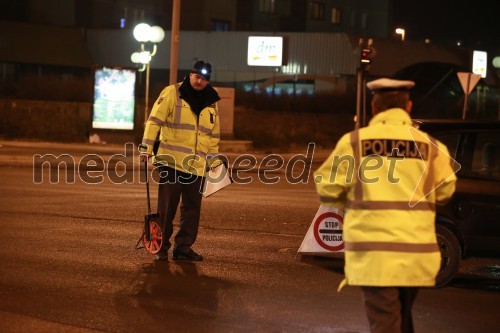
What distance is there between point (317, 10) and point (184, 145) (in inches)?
2379

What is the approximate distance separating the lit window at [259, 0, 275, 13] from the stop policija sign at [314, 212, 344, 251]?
5720 centimetres

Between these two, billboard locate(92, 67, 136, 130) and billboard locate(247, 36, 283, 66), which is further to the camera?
billboard locate(247, 36, 283, 66)

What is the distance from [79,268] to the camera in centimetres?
870

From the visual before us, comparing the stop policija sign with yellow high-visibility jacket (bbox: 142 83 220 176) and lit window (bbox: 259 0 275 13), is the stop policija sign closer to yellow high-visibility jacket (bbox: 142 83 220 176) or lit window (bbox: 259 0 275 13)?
yellow high-visibility jacket (bbox: 142 83 220 176)

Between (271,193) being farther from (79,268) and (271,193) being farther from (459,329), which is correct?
(459,329)

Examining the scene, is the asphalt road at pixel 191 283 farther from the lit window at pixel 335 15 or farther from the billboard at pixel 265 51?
the lit window at pixel 335 15

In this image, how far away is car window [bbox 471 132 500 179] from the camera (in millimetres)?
8336

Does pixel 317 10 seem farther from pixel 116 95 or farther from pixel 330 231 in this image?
pixel 330 231

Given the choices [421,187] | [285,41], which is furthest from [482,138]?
[285,41]

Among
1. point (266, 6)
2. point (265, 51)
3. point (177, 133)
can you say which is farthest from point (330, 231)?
point (266, 6)

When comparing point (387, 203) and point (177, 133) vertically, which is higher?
point (177, 133)

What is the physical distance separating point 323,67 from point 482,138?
42.1m

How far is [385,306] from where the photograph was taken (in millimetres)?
4586

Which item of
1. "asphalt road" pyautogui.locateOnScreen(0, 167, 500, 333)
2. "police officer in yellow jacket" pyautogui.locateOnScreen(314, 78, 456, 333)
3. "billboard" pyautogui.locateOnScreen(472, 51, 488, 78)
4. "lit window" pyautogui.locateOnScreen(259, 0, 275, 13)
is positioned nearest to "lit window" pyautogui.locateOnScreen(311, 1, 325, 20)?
"lit window" pyautogui.locateOnScreen(259, 0, 275, 13)
